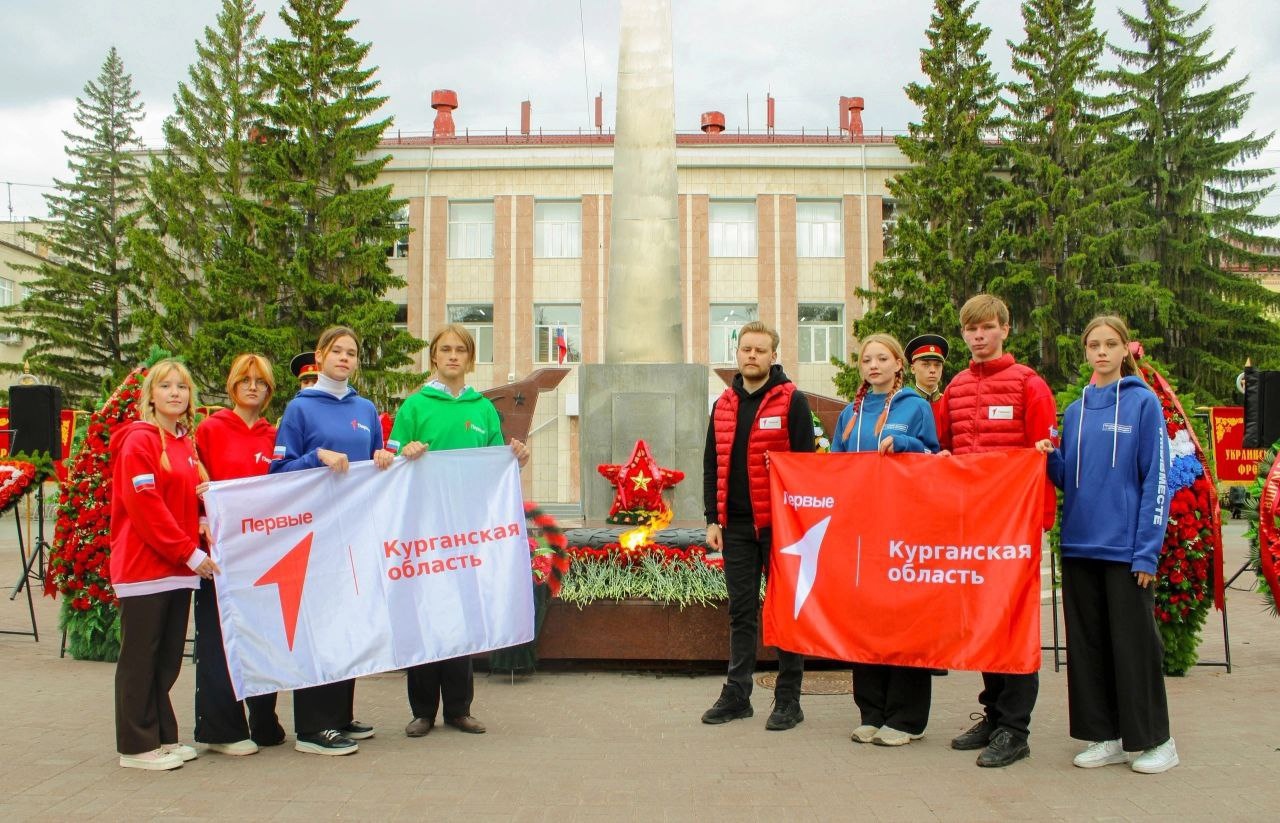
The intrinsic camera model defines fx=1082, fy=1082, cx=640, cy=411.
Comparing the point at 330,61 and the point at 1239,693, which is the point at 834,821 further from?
the point at 330,61

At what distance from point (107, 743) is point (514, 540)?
223 centimetres

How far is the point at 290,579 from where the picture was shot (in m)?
5.20

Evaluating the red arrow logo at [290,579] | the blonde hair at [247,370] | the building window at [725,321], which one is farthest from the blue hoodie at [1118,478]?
the building window at [725,321]

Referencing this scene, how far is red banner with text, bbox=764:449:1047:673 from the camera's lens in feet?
16.6

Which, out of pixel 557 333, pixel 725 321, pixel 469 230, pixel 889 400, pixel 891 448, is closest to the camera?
pixel 891 448

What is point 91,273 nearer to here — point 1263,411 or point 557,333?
point 557,333

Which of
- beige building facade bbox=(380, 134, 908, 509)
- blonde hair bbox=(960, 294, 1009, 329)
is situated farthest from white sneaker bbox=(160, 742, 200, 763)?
beige building facade bbox=(380, 134, 908, 509)

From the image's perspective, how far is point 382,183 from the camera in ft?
113

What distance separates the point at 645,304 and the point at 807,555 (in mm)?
5604

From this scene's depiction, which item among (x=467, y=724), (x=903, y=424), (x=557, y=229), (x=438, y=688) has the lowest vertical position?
(x=467, y=724)

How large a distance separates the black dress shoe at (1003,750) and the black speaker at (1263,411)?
459 centimetres

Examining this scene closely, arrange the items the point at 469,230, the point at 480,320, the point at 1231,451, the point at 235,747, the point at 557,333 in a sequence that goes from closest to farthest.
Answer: the point at 235,747, the point at 1231,451, the point at 557,333, the point at 480,320, the point at 469,230

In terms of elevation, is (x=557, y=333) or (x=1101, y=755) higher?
(x=557, y=333)

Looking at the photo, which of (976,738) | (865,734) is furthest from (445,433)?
(976,738)
